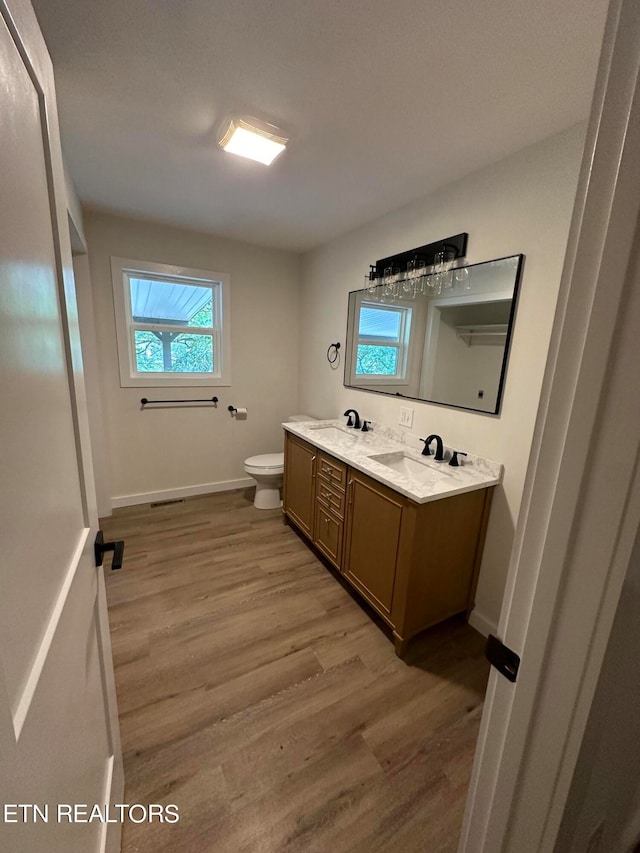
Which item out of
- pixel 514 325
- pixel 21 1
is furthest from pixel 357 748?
pixel 21 1

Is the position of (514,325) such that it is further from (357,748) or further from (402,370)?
(357,748)

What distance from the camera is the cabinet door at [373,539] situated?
169cm

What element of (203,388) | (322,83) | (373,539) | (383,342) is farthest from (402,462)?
(203,388)

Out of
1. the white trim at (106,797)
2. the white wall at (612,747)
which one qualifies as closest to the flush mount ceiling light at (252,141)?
the white wall at (612,747)

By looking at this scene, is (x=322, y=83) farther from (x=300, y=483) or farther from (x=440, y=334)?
(x=300, y=483)

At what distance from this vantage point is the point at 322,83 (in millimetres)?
1266

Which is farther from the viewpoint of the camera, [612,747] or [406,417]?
[406,417]

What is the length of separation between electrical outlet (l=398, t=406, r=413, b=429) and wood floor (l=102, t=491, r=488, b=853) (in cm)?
115

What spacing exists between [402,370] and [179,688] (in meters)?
2.16

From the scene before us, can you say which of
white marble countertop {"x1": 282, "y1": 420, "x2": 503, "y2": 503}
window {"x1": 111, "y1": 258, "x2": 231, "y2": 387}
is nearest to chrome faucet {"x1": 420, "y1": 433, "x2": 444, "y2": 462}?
white marble countertop {"x1": 282, "y1": 420, "x2": 503, "y2": 503}

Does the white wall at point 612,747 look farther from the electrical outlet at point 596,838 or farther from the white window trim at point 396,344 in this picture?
the white window trim at point 396,344

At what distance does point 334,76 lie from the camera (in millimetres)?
1235

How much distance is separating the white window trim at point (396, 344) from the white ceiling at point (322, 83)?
0.71 m

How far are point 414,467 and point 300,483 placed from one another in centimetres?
92
